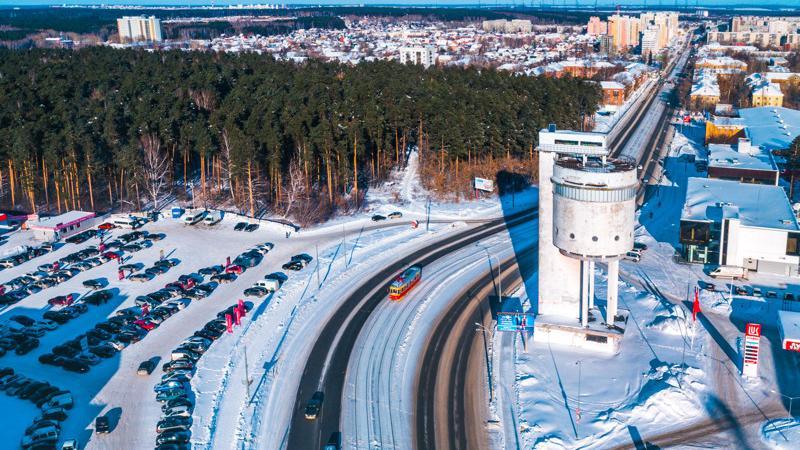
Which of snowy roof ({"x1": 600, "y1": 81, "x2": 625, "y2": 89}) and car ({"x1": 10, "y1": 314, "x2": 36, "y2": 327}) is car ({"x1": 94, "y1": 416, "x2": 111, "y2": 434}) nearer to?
car ({"x1": 10, "y1": 314, "x2": 36, "y2": 327})

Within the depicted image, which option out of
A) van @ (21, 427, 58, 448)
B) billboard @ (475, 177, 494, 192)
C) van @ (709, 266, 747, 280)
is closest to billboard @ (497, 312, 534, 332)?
van @ (709, 266, 747, 280)

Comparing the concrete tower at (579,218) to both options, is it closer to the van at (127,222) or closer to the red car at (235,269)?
the red car at (235,269)

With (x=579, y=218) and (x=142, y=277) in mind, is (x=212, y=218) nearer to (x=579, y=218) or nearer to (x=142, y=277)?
(x=142, y=277)

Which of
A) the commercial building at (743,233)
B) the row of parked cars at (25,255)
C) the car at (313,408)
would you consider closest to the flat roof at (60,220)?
the row of parked cars at (25,255)

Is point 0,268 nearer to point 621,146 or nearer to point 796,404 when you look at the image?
point 796,404

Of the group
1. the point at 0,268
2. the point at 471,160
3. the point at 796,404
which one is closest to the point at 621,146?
the point at 471,160

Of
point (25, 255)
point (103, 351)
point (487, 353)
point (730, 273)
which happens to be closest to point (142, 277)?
point (103, 351)
